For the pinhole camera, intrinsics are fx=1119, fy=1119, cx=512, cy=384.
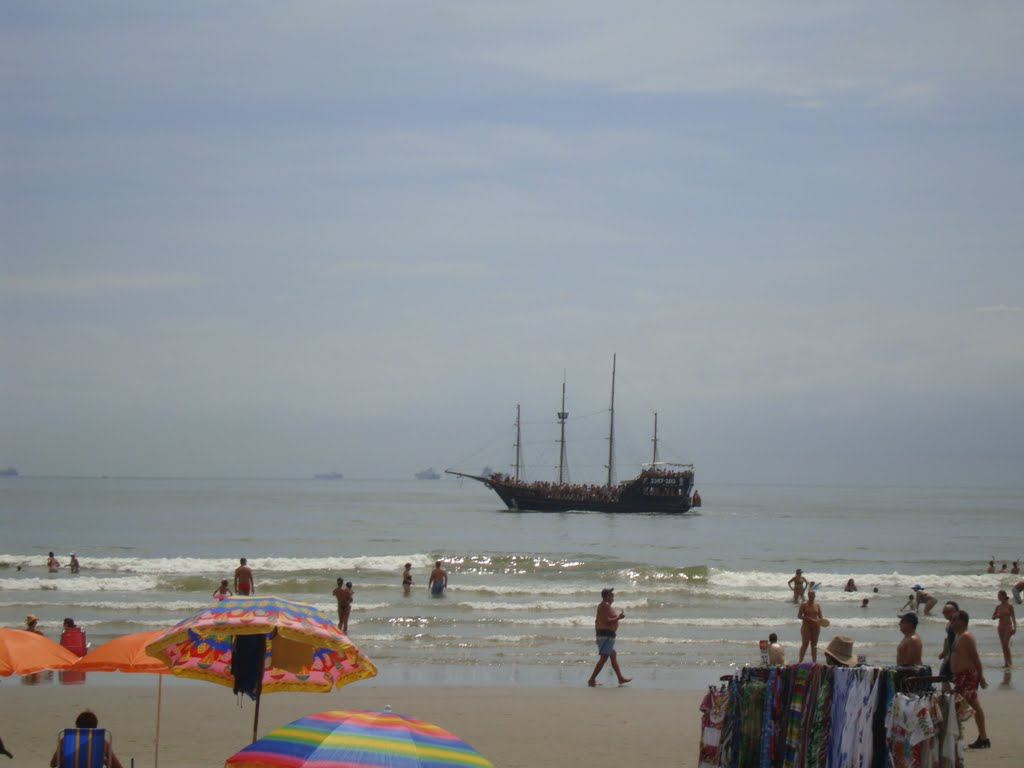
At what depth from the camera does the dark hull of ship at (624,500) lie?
81562mm

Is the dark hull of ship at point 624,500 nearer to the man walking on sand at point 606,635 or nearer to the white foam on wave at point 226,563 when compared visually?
the white foam on wave at point 226,563

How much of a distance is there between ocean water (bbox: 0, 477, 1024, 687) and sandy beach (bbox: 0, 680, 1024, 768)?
2.00 metres

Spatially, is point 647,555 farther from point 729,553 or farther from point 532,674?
point 532,674

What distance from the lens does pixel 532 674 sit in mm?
17094

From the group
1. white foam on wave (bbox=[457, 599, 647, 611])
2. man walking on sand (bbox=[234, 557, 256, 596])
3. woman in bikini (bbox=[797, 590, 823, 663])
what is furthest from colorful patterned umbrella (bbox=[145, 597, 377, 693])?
white foam on wave (bbox=[457, 599, 647, 611])

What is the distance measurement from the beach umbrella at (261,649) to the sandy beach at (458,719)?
2153 millimetres

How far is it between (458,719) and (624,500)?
69.7 metres

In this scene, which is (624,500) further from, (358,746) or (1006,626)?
(358,746)

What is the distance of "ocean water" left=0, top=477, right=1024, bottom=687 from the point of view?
19.9 meters

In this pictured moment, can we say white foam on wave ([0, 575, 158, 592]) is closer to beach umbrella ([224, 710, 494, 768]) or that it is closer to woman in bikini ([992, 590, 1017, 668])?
woman in bikini ([992, 590, 1017, 668])

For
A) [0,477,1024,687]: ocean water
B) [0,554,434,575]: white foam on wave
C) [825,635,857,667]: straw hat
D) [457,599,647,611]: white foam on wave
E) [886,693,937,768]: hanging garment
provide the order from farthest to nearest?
[0,554,434,575]: white foam on wave → [457,599,647,611]: white foam on wave → [0,477,1024,687]: ocean water → [825,635,857,667]: straw hat → [886,693,937,768]: hanging garment

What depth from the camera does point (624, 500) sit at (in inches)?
3219

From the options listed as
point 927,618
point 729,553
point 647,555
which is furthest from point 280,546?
point 927,618

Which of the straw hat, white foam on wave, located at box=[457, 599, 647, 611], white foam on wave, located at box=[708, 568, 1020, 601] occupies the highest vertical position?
the straw hat
